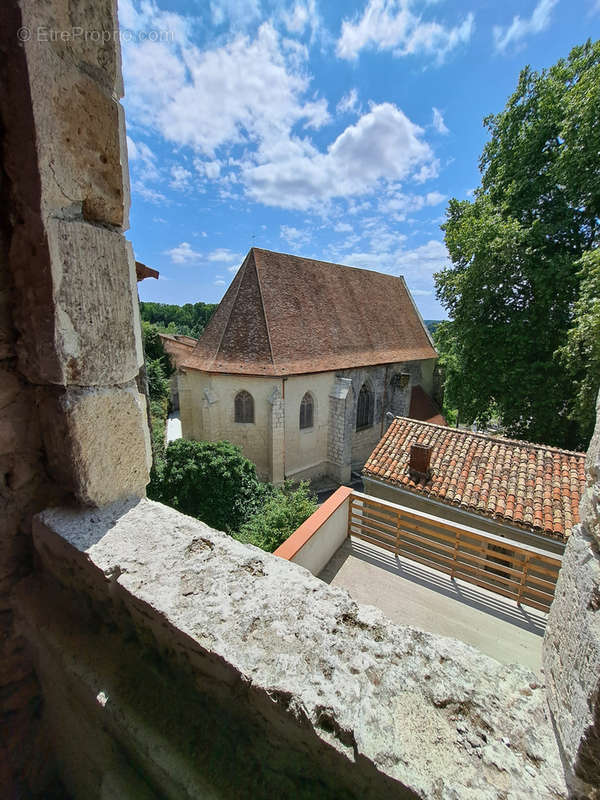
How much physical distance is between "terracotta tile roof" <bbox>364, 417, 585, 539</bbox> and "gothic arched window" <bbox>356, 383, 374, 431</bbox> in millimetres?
5610

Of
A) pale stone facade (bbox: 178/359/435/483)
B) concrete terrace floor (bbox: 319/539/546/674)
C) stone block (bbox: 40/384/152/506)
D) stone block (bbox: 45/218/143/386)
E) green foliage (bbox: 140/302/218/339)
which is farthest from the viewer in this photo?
green foliage (bbox: 140/302/218/339)

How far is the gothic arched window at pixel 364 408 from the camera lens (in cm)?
1395

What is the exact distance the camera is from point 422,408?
16.3m

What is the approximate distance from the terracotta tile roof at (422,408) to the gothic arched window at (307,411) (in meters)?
5.63

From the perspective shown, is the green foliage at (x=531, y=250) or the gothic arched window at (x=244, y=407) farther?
the gothic arched window at (x=244, y=407)

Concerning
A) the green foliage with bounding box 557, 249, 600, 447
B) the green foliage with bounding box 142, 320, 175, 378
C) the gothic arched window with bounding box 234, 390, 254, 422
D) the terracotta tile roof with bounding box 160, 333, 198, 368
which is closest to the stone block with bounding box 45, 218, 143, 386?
the green foliage with bounding box 557, 249, 600, 447

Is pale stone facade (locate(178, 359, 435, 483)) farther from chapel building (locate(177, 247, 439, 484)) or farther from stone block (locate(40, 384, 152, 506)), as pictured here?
stone block (locate(40, 384, 152, 506))

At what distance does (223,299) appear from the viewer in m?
12.3

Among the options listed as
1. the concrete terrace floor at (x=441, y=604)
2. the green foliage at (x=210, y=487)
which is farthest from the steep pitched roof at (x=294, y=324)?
the concrete terrace floor at (x=441, y=604)

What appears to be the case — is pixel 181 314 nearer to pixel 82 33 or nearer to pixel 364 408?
pixel 364 408

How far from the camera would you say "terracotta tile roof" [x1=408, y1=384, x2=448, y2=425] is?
16062 millimetres

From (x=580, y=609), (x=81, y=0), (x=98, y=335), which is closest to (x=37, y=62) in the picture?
(x=81, y=0)

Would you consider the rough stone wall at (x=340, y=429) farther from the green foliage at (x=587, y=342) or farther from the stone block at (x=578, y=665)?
the stone block at (x=578, y=665)

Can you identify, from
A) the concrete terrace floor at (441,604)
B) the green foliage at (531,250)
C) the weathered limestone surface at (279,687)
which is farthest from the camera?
the green foliage at (531,250)
